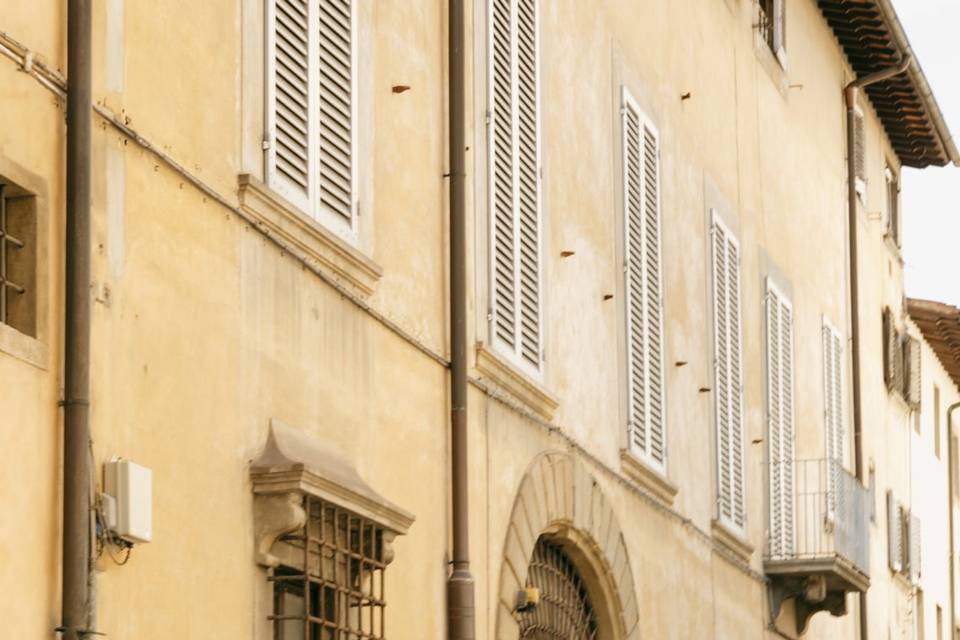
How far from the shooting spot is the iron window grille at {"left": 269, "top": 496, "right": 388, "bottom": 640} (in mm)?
10312

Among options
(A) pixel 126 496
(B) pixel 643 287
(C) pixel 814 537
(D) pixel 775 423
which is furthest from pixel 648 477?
(A) pixel 126 496

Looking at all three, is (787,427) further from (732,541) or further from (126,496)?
(126,496)

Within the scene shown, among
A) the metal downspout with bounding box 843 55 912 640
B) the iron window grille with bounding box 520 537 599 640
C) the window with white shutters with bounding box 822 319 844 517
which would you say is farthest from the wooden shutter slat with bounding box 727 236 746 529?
the metal downspout with bounding box 843 55 912 640

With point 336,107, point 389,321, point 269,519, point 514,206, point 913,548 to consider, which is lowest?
point 269,519

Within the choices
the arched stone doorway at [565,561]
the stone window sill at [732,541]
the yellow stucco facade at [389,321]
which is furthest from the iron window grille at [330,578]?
the stone window sill at [732,541]

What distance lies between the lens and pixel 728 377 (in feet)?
65.5

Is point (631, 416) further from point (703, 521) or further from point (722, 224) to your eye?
point (722, 224)

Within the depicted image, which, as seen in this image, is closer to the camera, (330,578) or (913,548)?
(330,578)

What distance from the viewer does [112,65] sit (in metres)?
9.05

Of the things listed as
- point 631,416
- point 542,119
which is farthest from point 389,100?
point 631,416

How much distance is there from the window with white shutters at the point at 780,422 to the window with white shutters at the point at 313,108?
1088cm

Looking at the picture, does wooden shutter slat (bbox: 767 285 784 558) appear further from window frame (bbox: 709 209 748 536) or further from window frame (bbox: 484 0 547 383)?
window frame (bbox: 484 0 547 383)

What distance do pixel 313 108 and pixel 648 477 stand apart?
6.61m

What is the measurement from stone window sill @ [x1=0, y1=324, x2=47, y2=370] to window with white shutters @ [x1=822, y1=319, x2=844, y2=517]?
1660cm
